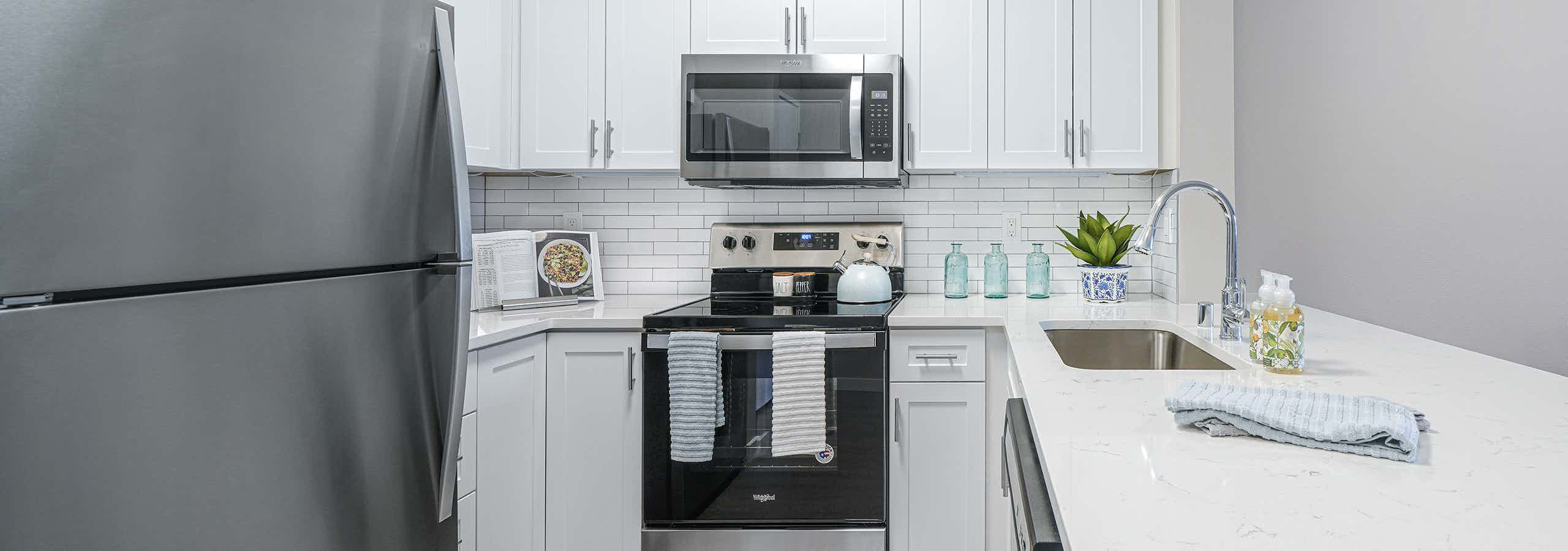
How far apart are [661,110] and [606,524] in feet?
4.40

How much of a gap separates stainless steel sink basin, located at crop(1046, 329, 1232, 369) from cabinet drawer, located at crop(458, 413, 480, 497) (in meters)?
1.49

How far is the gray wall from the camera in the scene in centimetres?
141

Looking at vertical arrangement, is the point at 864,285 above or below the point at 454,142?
below

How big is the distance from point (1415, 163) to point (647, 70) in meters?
2.13

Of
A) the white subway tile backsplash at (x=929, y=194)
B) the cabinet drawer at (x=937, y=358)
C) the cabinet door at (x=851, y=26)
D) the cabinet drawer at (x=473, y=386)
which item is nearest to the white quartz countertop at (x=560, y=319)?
the cabinet drawer at (x=473, y=386)

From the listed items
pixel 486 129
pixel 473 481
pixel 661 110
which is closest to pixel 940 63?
pixel 661 110

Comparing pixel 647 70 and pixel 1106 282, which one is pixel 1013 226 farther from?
pixel 647 70

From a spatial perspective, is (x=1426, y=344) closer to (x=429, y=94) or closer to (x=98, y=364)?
(x=429, y=94)

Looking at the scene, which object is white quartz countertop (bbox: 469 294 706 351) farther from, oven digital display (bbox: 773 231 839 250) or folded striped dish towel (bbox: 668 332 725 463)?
oven digital display (bbox: 773 231 839 250)

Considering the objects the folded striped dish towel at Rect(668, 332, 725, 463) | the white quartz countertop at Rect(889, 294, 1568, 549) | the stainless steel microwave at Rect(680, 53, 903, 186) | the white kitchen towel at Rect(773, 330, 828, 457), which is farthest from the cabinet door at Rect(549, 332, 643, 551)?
the white quartz countertop at Rect(889, 294, 1568, 549)

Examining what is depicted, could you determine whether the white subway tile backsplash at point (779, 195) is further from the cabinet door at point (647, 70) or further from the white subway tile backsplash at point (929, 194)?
the cabinet door at point (647, 70)

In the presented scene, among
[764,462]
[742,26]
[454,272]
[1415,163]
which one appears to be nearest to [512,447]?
[764,462]

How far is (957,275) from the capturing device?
8.95ft

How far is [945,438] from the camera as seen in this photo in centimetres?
218
